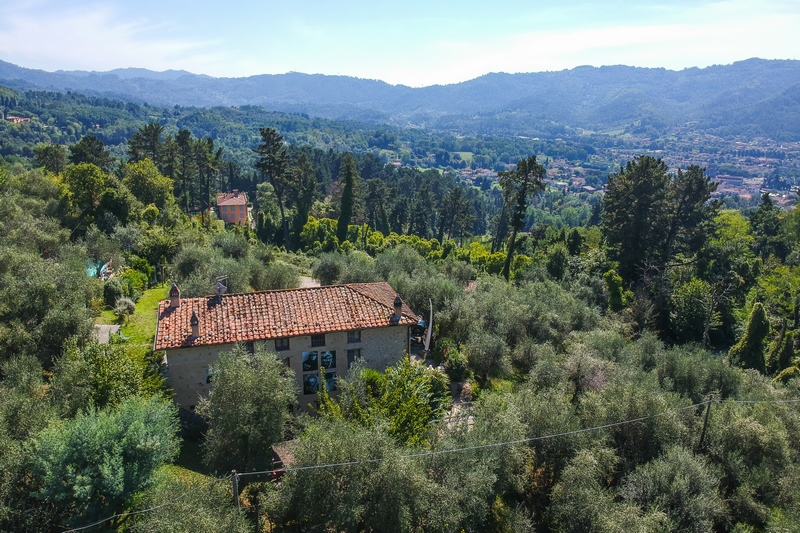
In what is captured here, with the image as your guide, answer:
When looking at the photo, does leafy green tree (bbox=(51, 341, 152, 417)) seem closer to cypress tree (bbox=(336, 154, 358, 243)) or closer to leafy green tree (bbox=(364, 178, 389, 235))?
cypress tree (bbox=(336, 154, 358, 243))

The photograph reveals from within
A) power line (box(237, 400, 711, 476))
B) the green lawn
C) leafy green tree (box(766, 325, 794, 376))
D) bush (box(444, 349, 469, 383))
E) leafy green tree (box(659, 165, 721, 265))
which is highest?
leafy green tree (box(659, 165, 721, 265))

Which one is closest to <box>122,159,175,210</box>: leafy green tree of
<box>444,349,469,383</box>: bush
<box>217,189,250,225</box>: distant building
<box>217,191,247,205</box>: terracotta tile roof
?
<box>217,189,250,225</box>: distant building

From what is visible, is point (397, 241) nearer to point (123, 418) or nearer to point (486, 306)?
point (486, 306)

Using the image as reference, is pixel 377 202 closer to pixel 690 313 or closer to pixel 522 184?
pixel 522 184

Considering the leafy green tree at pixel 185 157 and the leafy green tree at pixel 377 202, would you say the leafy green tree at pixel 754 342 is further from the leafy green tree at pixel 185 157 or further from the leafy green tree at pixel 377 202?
the leafy green tree at pixel 185 157

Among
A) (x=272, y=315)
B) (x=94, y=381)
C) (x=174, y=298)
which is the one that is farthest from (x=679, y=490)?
(x=174, y=298)

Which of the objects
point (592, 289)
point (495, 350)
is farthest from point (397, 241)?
point (495, 350)

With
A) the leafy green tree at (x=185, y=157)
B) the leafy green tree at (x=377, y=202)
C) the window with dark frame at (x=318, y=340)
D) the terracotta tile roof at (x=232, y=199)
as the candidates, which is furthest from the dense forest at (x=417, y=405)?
the terracotta tile roof at (x=232, y=199)
